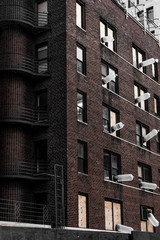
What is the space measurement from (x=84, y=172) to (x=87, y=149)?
1.56 metres

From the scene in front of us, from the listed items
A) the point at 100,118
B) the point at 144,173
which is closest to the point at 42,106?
the point at 100,118

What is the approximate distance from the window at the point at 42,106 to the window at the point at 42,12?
5140 millimetres

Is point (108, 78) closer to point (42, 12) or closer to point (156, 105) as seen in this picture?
point (42, 12)

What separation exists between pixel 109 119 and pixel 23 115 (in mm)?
7492

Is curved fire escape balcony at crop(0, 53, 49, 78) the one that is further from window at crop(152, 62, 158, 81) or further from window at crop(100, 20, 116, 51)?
window at crop(152, 62, 158, 81)

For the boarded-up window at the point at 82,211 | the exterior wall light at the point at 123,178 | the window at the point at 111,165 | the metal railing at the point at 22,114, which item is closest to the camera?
the boarded-up window at the point at 82,211

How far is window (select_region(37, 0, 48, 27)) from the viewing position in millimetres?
33188

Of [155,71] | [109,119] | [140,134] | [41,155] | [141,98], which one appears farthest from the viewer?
[155,71]

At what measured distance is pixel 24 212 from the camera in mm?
28984

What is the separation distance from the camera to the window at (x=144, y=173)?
37875 mm

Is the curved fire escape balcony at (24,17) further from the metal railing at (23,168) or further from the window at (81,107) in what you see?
the metal railing at (23,168)

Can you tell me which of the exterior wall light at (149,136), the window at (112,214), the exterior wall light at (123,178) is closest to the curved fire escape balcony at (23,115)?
the exterior wall light at (123,178)

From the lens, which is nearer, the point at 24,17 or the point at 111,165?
the point at 24,17

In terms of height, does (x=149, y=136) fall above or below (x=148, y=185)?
above
